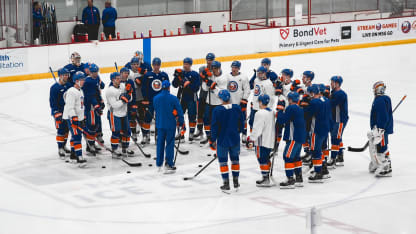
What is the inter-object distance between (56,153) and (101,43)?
8.10 metres

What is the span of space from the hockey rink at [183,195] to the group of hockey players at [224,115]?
0.30 metres

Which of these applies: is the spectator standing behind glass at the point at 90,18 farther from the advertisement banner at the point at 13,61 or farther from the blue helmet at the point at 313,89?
the blue helmet at the point at 313,89

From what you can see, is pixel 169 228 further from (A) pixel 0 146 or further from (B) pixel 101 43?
(B) pixel 101 43

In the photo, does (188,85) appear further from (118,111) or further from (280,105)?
(280,105)

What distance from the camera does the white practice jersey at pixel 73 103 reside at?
1020 cm

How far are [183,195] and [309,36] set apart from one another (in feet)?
47.4

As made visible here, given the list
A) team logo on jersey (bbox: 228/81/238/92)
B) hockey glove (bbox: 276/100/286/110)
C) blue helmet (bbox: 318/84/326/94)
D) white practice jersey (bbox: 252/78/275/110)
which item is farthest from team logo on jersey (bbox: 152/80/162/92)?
blue helmet (bbox: 318/84/326/94)

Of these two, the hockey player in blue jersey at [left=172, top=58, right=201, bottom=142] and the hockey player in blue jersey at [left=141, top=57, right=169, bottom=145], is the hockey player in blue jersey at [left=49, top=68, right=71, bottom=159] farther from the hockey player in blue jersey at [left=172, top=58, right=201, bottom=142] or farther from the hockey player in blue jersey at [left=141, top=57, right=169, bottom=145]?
the hockey player in blue jersey at [left=172, top=58, right=201, bottom=142]

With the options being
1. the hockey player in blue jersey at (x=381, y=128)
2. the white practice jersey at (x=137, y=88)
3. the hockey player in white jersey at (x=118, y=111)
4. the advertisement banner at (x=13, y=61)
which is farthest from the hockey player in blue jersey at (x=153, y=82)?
the advertisement banner at (x=13, y=61)

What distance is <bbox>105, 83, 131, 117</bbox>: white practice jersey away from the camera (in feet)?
35.0

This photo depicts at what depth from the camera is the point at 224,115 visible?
28.9 ft

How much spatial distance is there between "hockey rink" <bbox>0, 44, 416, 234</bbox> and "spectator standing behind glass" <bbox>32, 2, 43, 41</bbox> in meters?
6.50

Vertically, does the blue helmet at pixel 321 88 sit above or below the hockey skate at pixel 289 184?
above

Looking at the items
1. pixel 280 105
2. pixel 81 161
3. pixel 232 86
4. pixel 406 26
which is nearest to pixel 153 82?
pixel 232 86
